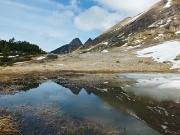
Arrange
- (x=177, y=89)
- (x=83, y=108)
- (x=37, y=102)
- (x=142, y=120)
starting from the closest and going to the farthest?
(x=142, y=120), (x=83, y=108), (x=37, y=102), (x=177, y=89)

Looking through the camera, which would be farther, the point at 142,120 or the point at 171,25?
the point at 171,25

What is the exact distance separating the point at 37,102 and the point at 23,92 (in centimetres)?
619

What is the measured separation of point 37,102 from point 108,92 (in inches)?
350

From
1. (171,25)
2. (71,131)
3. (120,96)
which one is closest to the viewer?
(71,131)

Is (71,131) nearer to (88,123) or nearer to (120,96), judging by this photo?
(88,123)

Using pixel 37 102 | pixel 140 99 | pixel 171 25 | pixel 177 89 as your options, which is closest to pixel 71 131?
pixel 37 102

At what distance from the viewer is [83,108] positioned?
20.9 metres

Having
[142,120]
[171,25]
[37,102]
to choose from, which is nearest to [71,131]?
[142,120]

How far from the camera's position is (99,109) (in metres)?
20.8

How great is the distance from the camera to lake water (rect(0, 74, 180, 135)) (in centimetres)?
1575

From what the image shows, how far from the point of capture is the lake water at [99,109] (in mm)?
15748

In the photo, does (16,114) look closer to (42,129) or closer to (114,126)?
(42,129)

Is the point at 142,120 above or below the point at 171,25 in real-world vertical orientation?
below

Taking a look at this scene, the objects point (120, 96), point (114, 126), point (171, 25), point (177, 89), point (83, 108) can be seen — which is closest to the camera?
point (114, 126)
